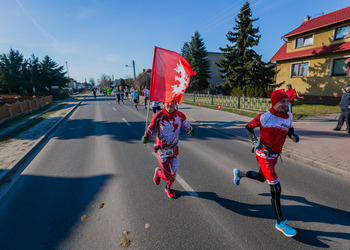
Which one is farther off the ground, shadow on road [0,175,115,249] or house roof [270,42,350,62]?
house roof [270,42,350,62]

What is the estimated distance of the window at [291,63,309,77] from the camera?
711 inches

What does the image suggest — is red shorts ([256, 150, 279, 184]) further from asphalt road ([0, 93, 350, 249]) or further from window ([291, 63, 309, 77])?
window ([291, 63, 309, 77])

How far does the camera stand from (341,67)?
606 inches

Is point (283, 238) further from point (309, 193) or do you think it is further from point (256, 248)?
point (309, 193)

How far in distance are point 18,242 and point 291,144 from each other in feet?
23.9

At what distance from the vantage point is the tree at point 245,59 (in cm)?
1792

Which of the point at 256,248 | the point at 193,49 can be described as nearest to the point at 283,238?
the point at 256,248

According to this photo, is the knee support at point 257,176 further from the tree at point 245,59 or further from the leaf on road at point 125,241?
the tree at point 245,59

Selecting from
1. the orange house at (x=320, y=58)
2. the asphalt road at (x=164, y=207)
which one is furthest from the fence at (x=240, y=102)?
the asphalt road at (x=164, y=207)

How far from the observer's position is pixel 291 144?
6.14 m

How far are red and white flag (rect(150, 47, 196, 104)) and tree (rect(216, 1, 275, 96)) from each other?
54.7ft

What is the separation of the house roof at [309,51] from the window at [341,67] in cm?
107

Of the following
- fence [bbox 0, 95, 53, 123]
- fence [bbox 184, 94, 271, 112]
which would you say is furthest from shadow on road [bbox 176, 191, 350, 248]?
fence [bbox 0, 95, 53, 123]

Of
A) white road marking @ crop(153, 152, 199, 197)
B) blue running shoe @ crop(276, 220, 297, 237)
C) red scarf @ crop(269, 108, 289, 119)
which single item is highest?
red scarf @ crop(269, 108, 289, 119)
